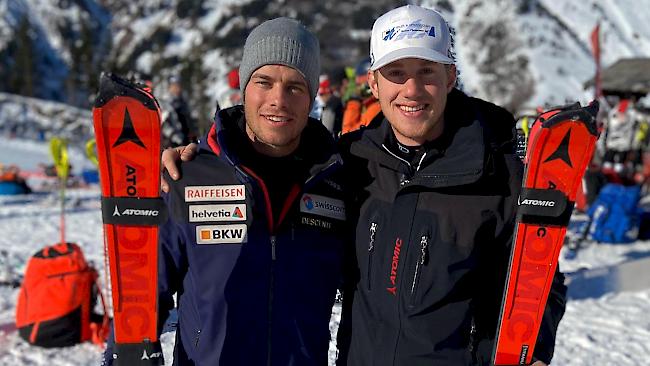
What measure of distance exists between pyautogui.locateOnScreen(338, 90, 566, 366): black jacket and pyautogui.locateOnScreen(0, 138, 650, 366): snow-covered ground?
3.73 feet

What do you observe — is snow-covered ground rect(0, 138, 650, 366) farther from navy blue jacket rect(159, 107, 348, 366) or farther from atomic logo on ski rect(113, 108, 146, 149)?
atomic logo on ski rect(113, 108, 146, 149)

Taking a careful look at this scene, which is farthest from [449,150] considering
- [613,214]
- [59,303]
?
[613,214]

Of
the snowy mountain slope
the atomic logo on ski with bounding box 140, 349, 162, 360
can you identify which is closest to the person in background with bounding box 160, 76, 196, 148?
the atomic logo on ski with bounding box 140, 349, 162, 360

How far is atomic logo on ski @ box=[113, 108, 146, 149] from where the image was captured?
1.73m

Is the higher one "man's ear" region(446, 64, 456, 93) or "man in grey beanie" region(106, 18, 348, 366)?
"man's ear" region(446, 64, 456, 93)

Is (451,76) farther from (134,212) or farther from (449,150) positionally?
(134,212)

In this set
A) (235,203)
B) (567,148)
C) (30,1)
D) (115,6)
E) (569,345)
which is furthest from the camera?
(115,6)

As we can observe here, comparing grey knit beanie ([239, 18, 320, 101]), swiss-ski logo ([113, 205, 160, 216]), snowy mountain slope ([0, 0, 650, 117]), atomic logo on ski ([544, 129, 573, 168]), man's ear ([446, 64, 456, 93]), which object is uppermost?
snowy mountain slope ([0, 0, 650, 117])

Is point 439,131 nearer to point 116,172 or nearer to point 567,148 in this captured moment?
point 567,148

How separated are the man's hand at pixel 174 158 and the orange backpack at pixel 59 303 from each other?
2.64 m

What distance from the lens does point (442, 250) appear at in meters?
1.81

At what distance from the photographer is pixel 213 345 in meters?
1.84

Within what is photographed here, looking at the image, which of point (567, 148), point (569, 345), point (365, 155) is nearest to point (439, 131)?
point (365, 155)

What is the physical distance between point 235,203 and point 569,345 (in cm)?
344
